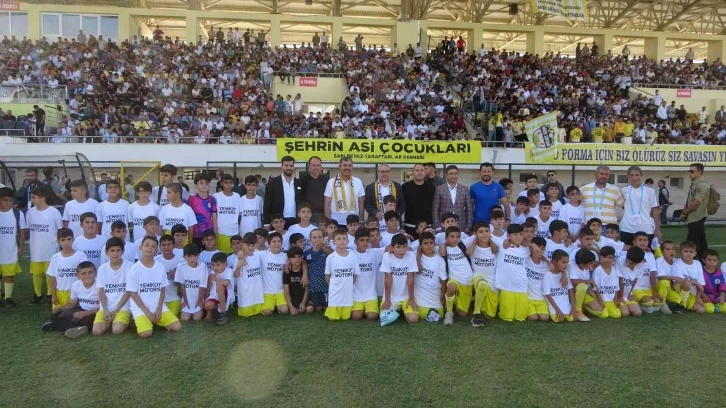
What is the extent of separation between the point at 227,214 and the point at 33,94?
17.5 metres

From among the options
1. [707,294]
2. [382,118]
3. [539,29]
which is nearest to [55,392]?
[707,294]

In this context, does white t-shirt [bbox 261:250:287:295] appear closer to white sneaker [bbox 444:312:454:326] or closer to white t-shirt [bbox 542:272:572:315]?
white sneaker [bbox 444:312:454:326]

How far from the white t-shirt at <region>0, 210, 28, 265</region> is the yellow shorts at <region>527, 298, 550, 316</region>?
6.59 metres

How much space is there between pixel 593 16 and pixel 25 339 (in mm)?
39584

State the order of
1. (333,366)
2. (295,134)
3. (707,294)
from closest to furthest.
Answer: (333,366)
(707,294)
(295,134)

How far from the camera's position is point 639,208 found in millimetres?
7688

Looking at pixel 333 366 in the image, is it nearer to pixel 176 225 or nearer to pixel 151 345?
pixel 151 345

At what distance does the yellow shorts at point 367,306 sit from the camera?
21.4 ft

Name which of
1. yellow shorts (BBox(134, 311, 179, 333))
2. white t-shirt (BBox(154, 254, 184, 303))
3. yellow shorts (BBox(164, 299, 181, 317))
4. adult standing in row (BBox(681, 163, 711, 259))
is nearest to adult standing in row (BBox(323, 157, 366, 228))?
white t-shirt (BBox(154, 254, 184, 303))

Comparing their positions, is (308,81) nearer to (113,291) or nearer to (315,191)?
(315,191)

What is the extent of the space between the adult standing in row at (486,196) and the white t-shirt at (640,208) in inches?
68.7

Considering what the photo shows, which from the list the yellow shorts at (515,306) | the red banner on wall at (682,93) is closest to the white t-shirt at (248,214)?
the yellow shorts at (515,306)

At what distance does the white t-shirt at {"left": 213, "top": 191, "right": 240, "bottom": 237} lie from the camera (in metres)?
7.50

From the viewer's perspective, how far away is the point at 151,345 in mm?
5438
